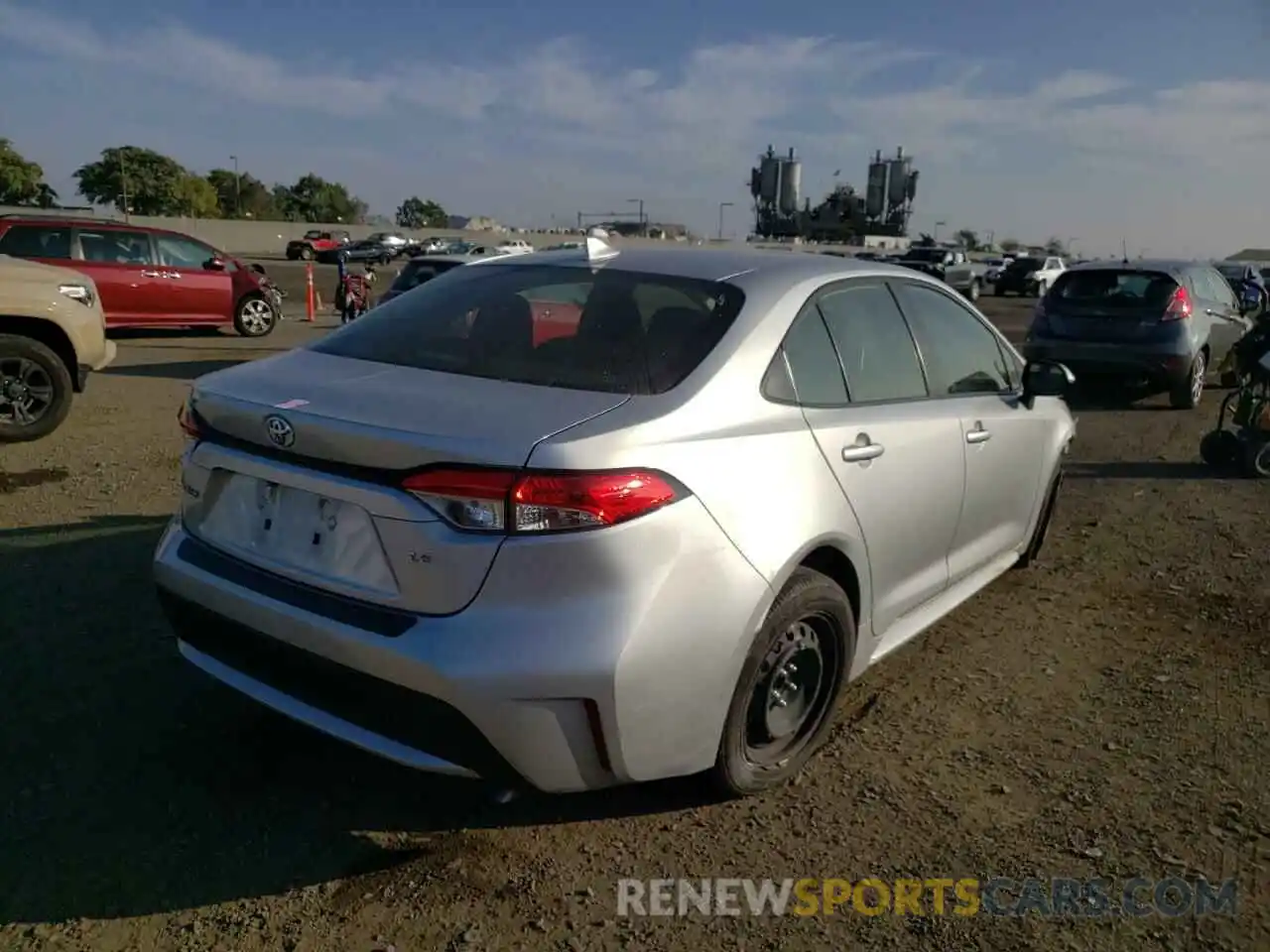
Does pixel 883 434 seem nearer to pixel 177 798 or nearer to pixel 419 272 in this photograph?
pixel 177 798

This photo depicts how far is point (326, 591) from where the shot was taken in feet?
8.45

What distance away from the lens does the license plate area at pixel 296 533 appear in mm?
2490

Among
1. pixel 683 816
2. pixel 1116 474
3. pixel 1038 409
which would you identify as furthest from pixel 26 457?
pixel 1116 474

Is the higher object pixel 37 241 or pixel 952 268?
pixel 37 241

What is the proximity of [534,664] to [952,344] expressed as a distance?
250 centimetres

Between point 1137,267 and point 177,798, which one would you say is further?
point 1137,267

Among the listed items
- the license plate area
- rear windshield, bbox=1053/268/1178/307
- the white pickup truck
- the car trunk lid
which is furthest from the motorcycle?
the white pickup truck

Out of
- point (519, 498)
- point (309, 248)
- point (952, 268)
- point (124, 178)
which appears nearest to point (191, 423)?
point (519, 498)

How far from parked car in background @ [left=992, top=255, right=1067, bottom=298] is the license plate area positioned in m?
36.2

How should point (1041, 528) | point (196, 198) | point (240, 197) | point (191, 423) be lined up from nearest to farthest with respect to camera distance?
point (191, 423)
point (1041, 528)
point (196, 198)
point (240, 197)

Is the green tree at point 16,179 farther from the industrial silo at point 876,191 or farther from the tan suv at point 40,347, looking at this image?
the tan suv at point 40,347

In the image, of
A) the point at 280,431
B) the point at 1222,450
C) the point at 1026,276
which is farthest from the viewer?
the point at 1026,276

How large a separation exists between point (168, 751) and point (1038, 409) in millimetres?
3792

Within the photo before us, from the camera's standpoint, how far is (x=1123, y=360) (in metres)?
10.4
